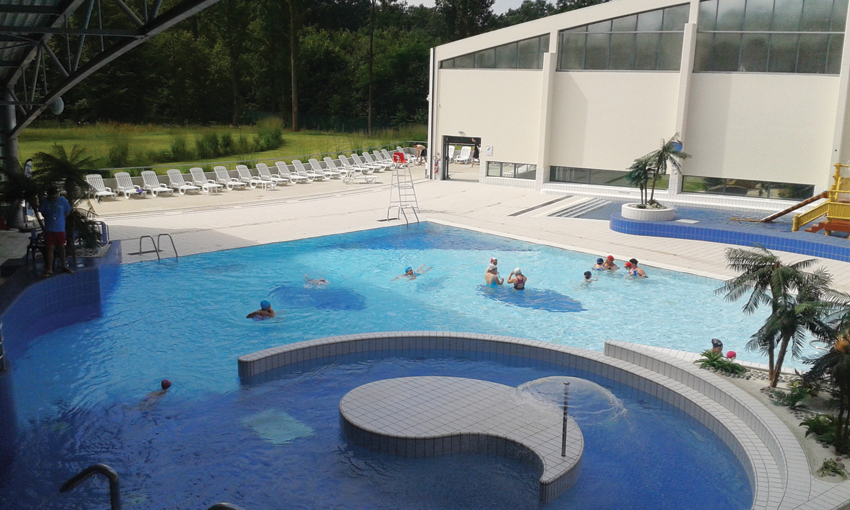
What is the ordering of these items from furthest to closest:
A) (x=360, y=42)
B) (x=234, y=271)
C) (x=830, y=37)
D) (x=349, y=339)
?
(x=360, y=42) < (x=830, y=37) < (x=234, y=271) < (x=349, y=339)

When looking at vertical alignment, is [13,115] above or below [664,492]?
above

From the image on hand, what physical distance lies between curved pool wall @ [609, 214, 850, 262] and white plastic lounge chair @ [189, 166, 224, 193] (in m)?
12.8

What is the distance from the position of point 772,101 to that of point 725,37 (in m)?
2.49

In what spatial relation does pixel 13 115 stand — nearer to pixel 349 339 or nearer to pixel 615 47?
pixel 349 339

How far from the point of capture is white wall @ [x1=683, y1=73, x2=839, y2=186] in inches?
845

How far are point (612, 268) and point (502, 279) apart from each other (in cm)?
252

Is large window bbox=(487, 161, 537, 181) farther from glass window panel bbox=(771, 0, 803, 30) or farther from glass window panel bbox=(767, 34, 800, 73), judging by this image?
glass window panel bbox=(771, 0, 803, 30)

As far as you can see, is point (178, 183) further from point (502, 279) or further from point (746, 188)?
point (746, 188)

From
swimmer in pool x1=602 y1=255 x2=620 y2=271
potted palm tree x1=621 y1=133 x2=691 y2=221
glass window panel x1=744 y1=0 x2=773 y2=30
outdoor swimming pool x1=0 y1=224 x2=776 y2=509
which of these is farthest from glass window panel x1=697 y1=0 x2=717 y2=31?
swimmer in pool x1=602 y1=255 x2=620 y2=271

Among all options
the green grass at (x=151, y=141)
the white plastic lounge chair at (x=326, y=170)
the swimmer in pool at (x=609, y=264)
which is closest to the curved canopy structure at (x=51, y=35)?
the swimmer in pool at (x=609, y=264)

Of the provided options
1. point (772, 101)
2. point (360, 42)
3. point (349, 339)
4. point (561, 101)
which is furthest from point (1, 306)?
point (360, 42)

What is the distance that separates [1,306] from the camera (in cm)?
989

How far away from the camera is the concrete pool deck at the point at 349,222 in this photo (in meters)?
15.8

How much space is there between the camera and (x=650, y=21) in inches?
918
